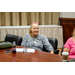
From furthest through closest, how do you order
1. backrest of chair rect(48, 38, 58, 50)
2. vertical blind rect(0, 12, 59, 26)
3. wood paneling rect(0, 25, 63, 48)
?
vertical blind rect(0, 12, 59, 26)
wood paneling rect(0, 25, 63, 48)
backrest of chair rect(48, 38, 58, 50)

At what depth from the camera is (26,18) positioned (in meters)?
5.32

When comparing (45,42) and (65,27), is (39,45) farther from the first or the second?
(65,27)

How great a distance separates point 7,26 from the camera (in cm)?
523

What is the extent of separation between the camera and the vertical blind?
5195 millimetres

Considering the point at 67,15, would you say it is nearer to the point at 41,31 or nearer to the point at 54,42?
the point at 41,31

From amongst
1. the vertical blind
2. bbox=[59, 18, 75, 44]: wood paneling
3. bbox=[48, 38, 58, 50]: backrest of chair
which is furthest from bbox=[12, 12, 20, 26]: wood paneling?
bbox=[48, 38, 58, 50]: backrest of chair

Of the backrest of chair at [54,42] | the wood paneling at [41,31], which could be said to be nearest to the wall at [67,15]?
the wood paneling at [41,31]

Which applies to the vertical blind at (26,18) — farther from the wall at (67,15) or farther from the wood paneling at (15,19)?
the wall at (67,15)

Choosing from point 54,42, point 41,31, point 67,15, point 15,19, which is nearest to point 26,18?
point 15,19

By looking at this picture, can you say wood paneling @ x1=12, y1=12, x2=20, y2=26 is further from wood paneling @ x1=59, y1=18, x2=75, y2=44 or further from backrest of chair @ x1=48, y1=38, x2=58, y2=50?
backrest of chair @ x1=48, y1=38, x2=58, y2=50
